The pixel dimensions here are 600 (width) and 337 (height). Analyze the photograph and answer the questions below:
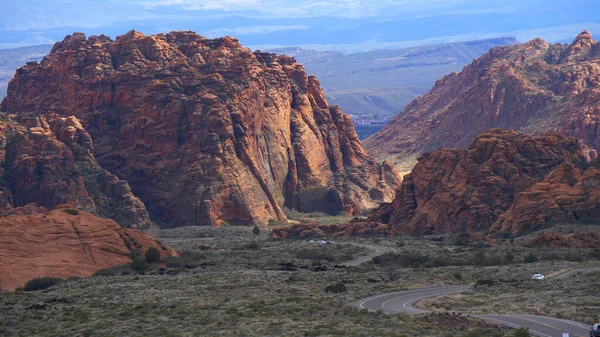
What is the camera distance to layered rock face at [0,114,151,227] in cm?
12312

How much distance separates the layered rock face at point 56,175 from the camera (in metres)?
123

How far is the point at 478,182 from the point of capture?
11538cm

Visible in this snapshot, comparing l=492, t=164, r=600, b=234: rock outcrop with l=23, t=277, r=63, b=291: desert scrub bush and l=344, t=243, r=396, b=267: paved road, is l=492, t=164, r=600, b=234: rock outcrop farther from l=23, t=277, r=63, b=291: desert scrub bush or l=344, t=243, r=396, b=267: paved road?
l=23, t=277, r=63, b=291: desert scrub bush

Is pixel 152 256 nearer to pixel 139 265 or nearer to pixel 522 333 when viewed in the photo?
pixel 139 265

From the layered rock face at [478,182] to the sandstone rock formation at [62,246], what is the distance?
3056cm

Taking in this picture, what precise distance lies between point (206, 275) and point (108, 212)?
47698mm

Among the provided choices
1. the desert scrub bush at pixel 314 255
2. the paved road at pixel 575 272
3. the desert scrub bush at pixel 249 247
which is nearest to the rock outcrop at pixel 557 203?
the desert scrub bush at pixel 314 255

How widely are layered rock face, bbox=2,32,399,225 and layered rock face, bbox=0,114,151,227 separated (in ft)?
20.9

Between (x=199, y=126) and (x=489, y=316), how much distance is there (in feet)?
290

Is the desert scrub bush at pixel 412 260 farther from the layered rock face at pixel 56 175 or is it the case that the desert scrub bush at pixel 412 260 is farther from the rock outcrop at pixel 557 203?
the layered rock face at pixel 56 175

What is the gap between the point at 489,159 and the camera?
388ft

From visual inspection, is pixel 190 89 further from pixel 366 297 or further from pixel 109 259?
pixel 366 297

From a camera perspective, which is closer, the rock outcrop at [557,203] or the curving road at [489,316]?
the curving road at [489,316]

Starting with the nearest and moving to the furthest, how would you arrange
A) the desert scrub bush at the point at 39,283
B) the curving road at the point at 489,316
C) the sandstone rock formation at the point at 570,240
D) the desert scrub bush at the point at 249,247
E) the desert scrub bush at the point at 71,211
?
the curving road at the point at 489,316
the desert scrub bush at the point at 39,283
the sandstone rock formation at the point at 570,240
the desert scrub bush at the point at 71,211
the desert scrub bush at the point at 249,247
